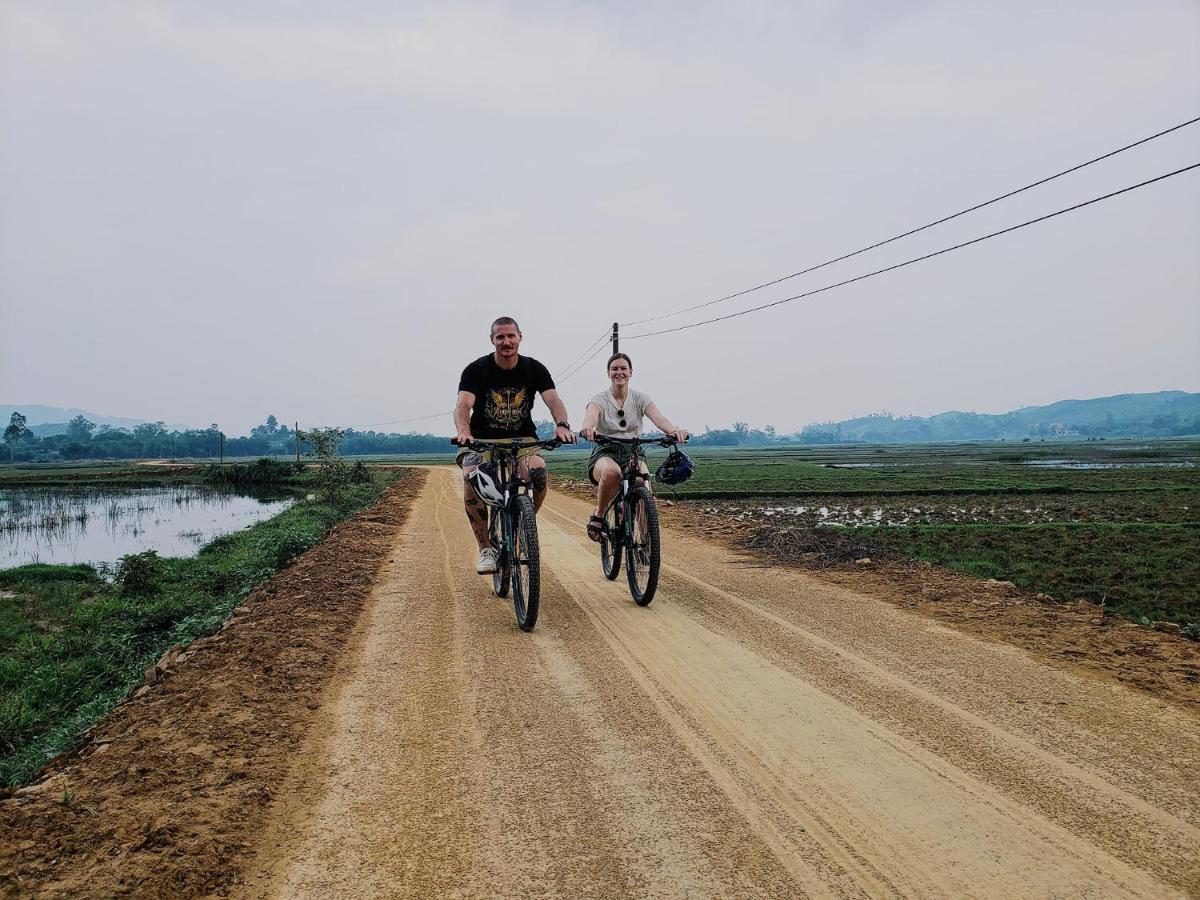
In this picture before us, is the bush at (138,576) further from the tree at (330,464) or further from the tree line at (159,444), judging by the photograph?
the tree line at (159,444)

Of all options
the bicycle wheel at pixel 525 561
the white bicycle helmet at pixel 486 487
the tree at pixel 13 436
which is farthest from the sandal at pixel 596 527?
the tree at pixel 13 436

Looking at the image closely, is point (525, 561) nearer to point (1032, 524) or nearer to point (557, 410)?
point (557, 410)

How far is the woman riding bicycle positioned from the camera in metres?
6.63

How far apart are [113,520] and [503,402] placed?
77.2ft

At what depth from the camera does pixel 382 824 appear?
2705mm

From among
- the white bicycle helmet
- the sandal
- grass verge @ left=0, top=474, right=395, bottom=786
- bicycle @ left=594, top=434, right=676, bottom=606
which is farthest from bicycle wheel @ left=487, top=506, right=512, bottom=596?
grass verge @ left=0, top=474, right=395, bottom=786

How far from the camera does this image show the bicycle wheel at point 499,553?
613 cm

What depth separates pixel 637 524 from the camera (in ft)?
21.2

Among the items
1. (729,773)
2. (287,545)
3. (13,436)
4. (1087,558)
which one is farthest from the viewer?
(13,436)

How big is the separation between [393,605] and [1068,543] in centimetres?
1065

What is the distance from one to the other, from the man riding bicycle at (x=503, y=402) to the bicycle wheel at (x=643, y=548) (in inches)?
36.9

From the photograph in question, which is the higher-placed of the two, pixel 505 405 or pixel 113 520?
pixel 505 405

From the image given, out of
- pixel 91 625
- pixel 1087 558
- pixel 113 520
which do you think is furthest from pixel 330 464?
pixel 1087 558

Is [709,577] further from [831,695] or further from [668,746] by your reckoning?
[668,746]
